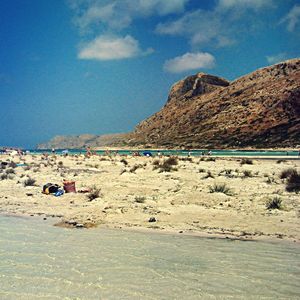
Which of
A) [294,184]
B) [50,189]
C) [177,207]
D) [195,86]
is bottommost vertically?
[177,207]

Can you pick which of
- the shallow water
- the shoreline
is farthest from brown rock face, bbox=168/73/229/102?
the shallow water

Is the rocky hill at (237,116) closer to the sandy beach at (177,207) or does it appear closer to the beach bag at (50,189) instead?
the sandy beach at (177,207)

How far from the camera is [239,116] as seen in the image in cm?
8519

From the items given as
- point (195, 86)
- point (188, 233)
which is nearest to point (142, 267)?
point (188, 233)

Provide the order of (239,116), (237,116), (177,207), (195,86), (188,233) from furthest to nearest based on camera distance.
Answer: (195,86) → (237,116) → (239,116) → (177,207) → (188,233)

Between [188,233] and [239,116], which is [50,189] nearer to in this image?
[188,233]

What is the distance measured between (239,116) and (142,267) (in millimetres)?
81767

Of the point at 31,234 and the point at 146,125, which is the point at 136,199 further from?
the point at 146,125

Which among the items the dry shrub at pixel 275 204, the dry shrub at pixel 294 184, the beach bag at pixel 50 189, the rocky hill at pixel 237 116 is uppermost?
the rocky hill at pixel 237 116

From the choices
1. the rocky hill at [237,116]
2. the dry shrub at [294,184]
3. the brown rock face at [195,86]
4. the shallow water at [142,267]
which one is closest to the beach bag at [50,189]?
the shallow water at [142,267]

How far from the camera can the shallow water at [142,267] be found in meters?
5.59

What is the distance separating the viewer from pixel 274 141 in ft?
239

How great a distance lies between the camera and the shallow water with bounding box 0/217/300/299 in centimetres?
559

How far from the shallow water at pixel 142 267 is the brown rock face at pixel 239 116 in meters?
66.0
